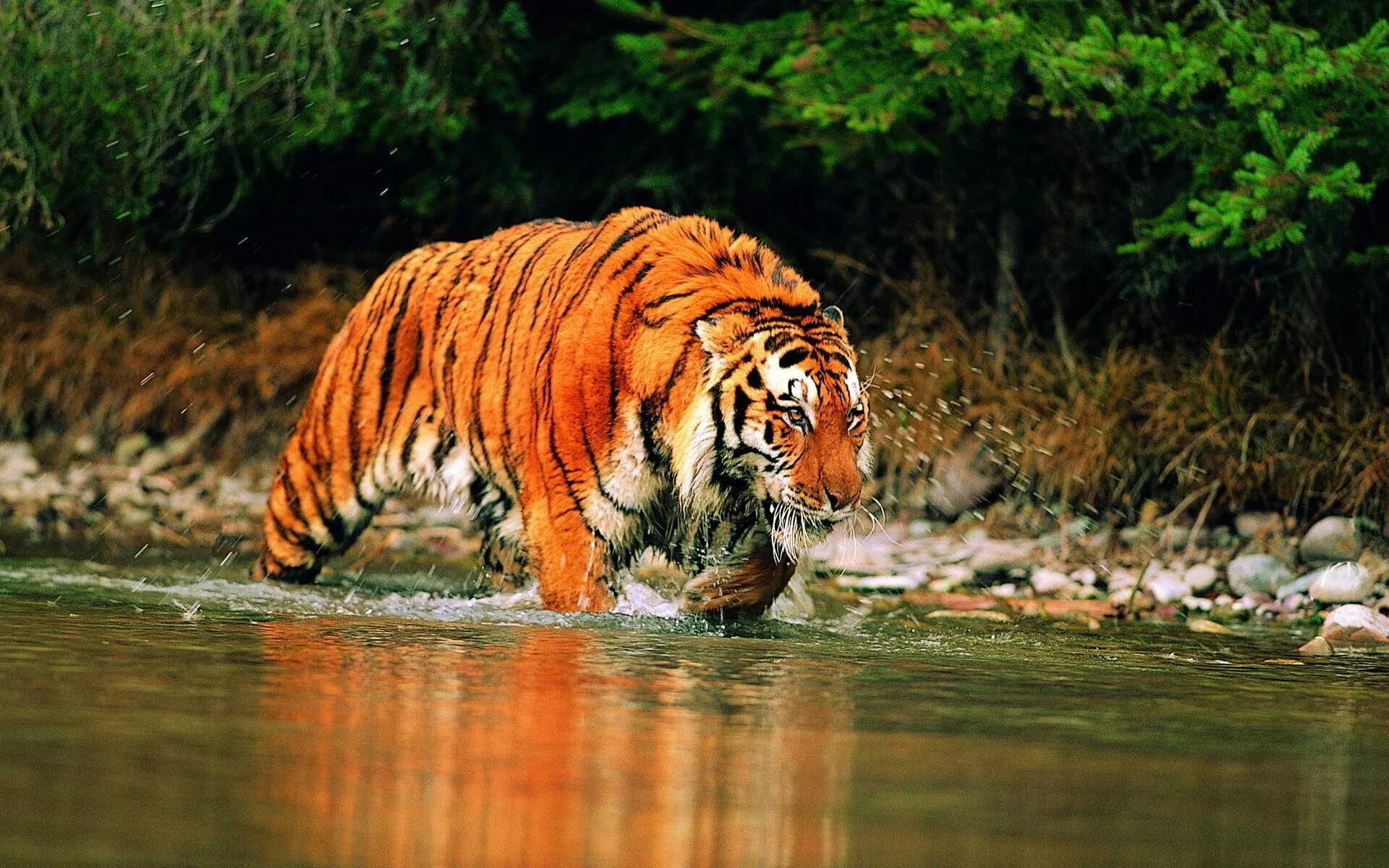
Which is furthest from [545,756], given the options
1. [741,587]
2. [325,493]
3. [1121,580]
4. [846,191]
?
[846,191]

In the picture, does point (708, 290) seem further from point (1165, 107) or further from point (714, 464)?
point (1165, 107)

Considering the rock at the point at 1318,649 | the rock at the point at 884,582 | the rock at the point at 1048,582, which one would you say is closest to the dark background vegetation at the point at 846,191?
the rock at the point at 1048,582

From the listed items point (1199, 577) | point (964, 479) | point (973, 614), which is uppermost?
point (964, 479)

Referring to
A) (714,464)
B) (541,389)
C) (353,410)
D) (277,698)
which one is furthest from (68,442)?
(277,698)

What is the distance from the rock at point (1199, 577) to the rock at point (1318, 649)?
1.58 meters

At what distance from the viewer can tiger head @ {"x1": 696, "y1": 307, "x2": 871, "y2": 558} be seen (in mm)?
5379

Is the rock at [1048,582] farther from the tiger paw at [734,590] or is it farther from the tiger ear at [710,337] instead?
the tiger ear at [710,337]

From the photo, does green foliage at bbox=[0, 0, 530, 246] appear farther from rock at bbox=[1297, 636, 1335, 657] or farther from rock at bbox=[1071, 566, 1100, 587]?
rock at bbox=[1297, 636, 1335, 657]

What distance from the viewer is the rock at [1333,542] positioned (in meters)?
7.53

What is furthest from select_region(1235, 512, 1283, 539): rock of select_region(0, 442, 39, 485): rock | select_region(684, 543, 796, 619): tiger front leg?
select_region(0, 442, 39, 485): rock

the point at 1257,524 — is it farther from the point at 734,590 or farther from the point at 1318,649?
the point at 734,590

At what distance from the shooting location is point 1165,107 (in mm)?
8461

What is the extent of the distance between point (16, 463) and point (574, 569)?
213 inches

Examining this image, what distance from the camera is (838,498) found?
5.33m
